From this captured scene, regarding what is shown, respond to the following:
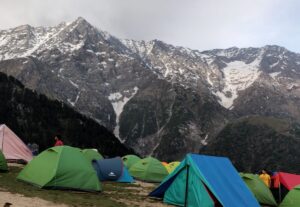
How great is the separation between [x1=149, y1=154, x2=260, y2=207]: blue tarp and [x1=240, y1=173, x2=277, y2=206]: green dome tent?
252 inches

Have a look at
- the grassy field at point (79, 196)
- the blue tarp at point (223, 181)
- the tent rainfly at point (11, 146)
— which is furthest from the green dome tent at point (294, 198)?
the tent rainfly at point (11, 146)

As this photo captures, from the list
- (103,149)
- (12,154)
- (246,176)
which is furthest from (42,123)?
(246,176)

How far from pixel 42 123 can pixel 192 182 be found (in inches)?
7000

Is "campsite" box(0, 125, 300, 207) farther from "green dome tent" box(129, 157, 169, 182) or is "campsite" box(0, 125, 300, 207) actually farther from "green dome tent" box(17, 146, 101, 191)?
→ "green dome tent" box(129, 157, 169, 182)

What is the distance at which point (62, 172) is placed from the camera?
24031 mm

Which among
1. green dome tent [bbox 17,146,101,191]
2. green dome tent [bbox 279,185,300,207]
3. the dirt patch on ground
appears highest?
green dome tent [bbox 17,146,101,191]

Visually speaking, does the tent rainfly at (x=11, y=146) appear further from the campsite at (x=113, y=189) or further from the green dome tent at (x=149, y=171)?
the campsite at (x=113, y=189)

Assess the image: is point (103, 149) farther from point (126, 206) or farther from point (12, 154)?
point (126, 206)

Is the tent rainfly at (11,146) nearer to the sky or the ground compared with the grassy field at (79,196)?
nearer to the sky

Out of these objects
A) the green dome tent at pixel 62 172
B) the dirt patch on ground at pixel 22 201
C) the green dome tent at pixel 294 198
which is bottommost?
the green dome tent at pixel 294 198

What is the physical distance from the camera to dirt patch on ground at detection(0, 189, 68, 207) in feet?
→ 58.6

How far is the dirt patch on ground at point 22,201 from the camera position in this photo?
58.6 feet

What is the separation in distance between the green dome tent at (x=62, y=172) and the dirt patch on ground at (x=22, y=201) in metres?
3.82

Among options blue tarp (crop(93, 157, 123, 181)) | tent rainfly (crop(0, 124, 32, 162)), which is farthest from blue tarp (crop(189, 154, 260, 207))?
tent rainfly (crop(0, 124, 32, 162))
